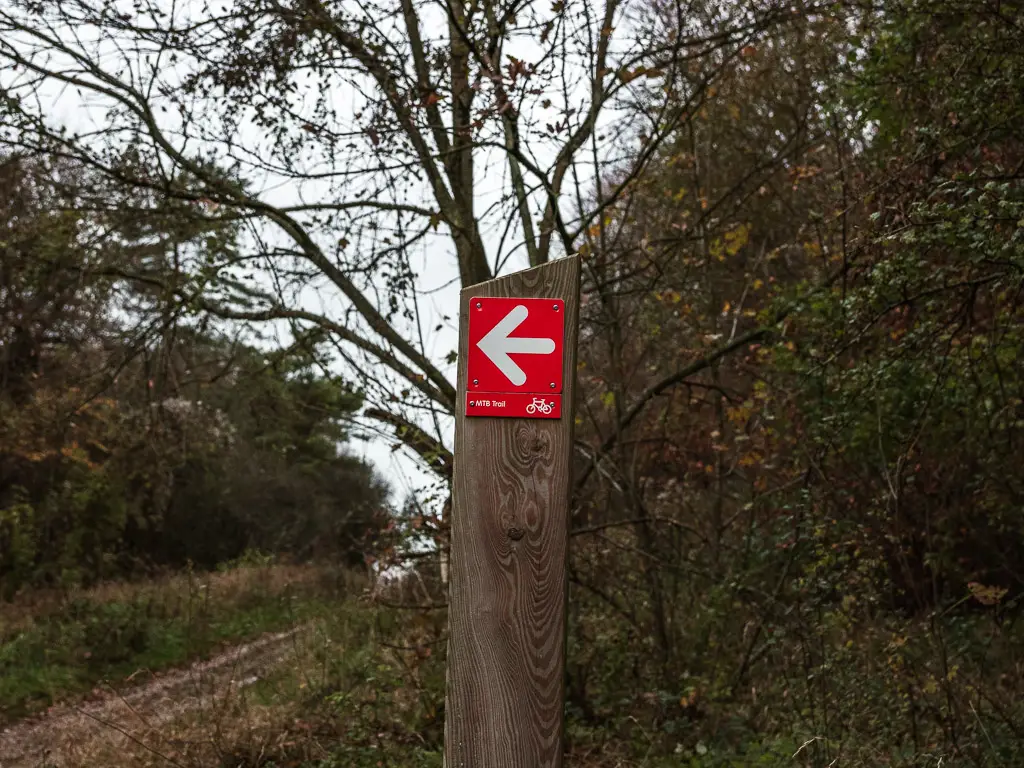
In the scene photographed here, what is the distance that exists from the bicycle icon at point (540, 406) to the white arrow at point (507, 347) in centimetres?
7

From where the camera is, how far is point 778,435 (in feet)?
23.3

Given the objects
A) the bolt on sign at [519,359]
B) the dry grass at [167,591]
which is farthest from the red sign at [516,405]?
the dry grass at [167,591]

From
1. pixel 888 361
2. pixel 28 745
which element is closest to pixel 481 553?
pixel 888 361

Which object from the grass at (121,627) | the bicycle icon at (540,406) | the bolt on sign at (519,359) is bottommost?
the grass at (121,627)

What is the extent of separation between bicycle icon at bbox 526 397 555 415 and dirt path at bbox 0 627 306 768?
3.56 metres

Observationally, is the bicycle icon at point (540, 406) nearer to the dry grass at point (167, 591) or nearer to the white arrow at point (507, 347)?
the white arrow at point (507, 347)

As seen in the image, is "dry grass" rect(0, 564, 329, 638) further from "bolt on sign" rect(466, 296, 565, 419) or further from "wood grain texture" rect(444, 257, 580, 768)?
"bolt on sign" rect(466, 296, 565, 419)

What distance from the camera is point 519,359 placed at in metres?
2.76

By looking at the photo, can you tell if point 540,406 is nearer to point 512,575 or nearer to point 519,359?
point 519,359

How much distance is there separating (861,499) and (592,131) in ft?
11.7

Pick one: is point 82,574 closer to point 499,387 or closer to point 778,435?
point 778,435

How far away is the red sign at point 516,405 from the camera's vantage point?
2.75 m

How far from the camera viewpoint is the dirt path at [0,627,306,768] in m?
5.90

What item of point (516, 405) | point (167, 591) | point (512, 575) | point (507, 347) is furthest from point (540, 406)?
point (167, 591)
